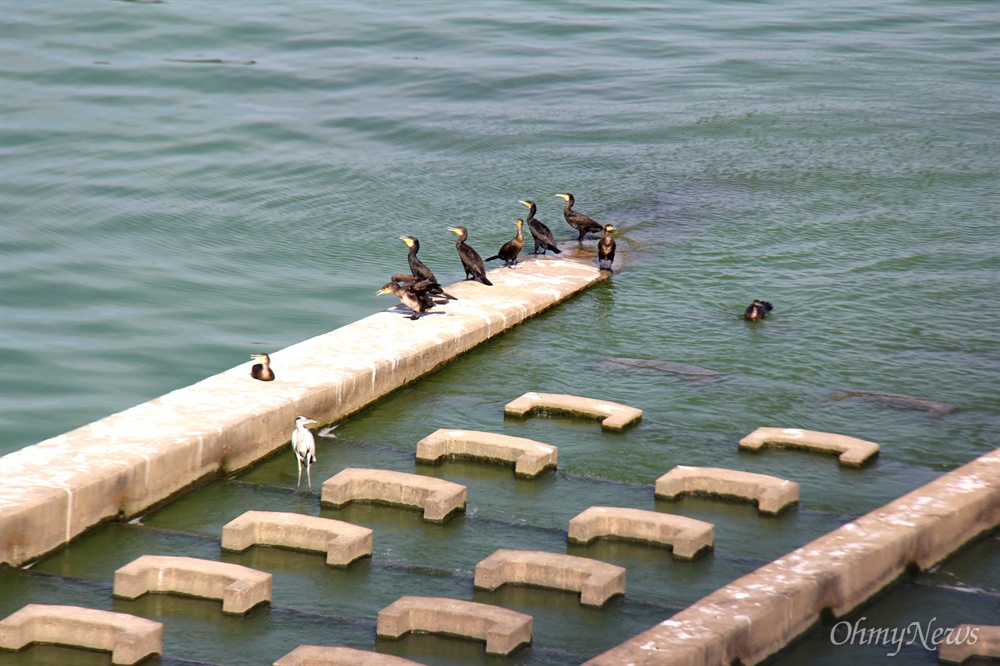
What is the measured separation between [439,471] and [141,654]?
101 inches

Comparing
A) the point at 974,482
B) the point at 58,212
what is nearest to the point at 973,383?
the point at 974,482

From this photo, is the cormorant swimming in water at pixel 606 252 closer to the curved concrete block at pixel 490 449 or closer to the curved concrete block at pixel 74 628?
the curved concrete block at pixel 490 449

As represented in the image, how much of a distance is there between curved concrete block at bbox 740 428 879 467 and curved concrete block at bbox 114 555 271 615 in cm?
339

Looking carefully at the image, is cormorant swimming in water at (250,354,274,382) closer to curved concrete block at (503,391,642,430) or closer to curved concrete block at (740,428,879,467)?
curved concrete block at (503,391,642,430)

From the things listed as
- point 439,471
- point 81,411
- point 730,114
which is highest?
point 730,114

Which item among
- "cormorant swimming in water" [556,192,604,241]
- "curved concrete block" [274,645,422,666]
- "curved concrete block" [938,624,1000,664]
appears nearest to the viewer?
"curved concrete block" [274,645,422,666]

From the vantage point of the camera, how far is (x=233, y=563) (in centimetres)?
662

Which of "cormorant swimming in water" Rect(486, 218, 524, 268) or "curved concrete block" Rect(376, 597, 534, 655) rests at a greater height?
"cormorant swimming in water" Rect(486, 218, 524, 268)

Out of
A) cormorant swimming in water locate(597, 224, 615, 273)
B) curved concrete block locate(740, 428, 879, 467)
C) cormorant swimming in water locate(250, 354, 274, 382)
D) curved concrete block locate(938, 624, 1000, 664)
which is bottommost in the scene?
curved concrete block locate(938, 624, 1000, 664)

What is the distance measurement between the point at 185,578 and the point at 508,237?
842 centimetres

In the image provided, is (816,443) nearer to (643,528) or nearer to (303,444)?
(643,528)

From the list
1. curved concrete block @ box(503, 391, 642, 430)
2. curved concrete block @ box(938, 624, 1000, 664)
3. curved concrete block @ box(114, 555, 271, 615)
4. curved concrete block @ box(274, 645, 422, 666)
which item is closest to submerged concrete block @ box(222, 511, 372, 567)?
curved concrete block @ box(114, 555, 271, 615)

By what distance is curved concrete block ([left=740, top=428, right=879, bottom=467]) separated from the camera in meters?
7.77

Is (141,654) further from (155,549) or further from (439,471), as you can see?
(439,471)
